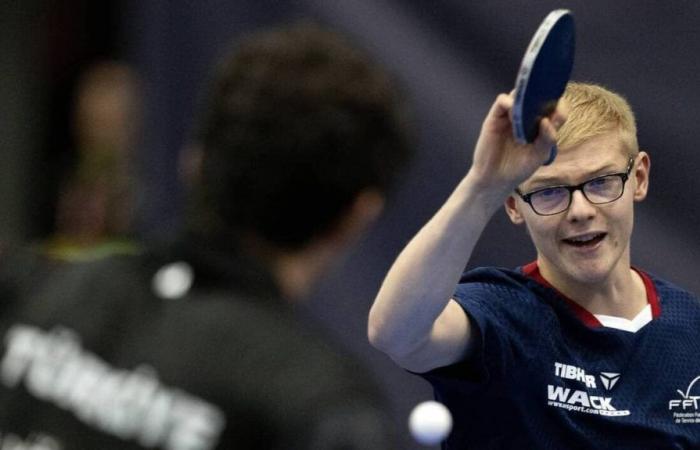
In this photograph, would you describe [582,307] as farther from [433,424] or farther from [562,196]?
[433,424]

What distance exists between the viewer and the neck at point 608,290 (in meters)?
2.90

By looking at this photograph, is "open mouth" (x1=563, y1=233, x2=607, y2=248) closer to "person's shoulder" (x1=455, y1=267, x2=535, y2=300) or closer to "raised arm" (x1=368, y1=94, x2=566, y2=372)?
"person's shoulder" (x1=455, y1=267, x2=535, y2=300)

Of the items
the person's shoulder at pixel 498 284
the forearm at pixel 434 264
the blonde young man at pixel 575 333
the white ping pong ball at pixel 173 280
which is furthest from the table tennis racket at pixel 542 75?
the white ping pong ball at pixel 173 280

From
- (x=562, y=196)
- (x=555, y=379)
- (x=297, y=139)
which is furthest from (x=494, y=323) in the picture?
(x=297, y=139)

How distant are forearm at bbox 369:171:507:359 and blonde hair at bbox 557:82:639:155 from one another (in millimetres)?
489

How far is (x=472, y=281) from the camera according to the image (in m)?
2.88

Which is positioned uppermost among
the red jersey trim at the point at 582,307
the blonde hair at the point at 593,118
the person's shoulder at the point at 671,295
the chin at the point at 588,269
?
the blonde hair at the point at 593,118

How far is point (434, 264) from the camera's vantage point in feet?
7.84

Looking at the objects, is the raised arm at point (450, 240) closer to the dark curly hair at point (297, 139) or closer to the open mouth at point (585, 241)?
the open mouth at point (585, 241)

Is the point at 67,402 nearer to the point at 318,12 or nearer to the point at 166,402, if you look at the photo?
the point at 166,402

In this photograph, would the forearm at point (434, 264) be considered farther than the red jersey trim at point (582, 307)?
No

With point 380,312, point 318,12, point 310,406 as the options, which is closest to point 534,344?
point 380,312

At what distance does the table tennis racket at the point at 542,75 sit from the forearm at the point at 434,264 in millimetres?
129

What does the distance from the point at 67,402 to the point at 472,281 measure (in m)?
1.29
